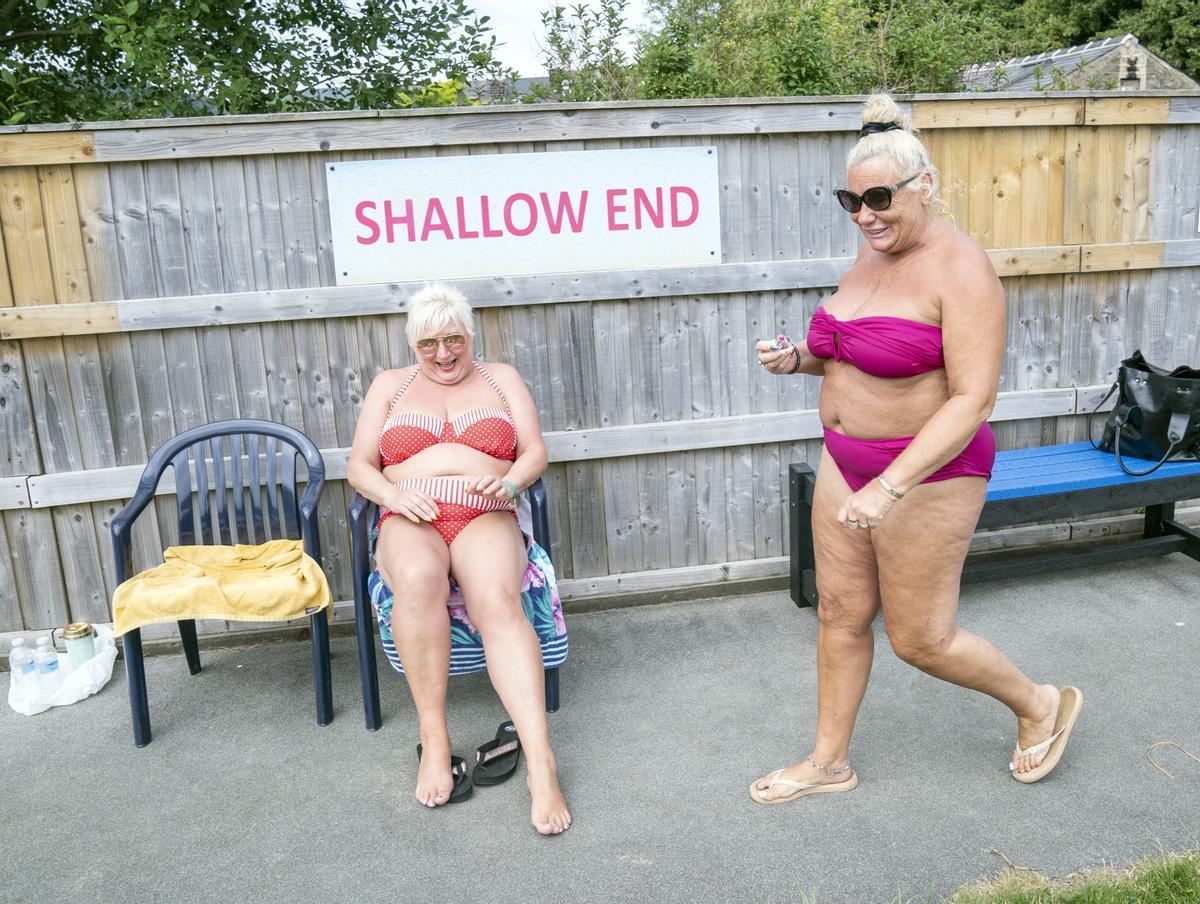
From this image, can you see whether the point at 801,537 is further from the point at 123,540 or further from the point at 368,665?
the point at 123,540

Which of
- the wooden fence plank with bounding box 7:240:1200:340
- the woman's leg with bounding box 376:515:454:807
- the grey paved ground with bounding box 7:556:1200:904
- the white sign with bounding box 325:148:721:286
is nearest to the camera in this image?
the grey paved ground with bounding box 7:556:1200:904

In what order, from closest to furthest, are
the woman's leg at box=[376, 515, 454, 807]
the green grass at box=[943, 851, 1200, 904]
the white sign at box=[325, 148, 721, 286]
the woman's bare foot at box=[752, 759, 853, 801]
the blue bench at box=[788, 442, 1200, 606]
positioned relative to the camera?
the green grass at box=[943, 851, 1200, 904]
the woman's bare foot at box=[752, 759, 853, 801]
the woman's leg at box=[376, 515, 454, 807]
the white sign at box=[325, 148, 721, 286]
the blue bench at box=[788, 442, 1200, 606]

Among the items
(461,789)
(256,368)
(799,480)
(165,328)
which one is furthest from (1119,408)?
(165,328)

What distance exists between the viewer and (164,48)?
4148mm

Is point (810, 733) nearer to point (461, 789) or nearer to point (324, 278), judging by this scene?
point (461, 789)

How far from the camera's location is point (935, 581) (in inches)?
93.0

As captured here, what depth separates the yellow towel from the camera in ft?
9.64

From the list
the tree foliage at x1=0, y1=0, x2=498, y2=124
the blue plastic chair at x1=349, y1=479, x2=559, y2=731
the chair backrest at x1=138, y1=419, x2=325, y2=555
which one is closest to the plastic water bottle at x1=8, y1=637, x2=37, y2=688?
the chair backrest at x1=138, y1=419, x2=325, y2=555

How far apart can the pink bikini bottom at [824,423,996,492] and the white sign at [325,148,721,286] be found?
1588mm

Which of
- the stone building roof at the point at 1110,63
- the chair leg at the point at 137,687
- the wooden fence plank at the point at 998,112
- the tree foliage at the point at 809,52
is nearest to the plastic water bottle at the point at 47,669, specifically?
the chair leg at the point at 137,687

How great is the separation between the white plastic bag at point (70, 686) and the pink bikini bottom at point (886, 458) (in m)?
2.62

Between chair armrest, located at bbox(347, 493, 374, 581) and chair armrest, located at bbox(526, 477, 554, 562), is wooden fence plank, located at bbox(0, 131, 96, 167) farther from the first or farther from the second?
chair armrest, located at bbox(526, 477, 554, 562)

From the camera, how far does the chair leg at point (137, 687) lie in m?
3.02

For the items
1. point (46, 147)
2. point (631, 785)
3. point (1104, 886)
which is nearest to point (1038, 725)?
point (1104, 886)
